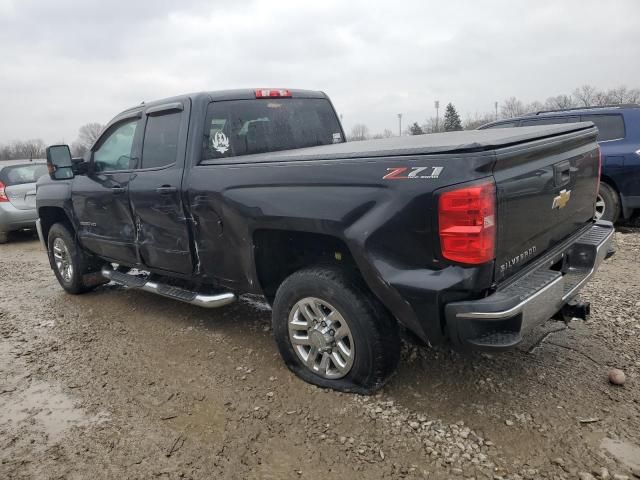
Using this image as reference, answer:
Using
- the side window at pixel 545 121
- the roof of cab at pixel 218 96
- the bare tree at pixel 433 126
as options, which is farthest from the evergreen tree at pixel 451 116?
the roof of cab at pixel 218 96

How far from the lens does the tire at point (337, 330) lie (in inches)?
111

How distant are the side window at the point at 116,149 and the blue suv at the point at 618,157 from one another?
5785mm

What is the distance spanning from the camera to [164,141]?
4023 mm

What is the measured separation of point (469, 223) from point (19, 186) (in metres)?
9.84

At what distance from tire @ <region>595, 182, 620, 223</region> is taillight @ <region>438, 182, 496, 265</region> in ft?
17.2

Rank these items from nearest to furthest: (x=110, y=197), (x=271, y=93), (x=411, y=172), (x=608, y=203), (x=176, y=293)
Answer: (x=411, y=172)
(x=176, y=293)
(x=271, y=93)
(x=110, y=197)
(x=608, y=203)

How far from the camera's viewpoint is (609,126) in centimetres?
684

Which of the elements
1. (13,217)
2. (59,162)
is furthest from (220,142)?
(13,217)

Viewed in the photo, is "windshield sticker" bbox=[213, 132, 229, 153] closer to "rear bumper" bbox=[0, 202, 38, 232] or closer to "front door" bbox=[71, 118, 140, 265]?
"front door" bbox=[71, 118, 140, 265]

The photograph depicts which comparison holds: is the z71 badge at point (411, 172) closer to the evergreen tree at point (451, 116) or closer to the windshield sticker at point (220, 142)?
the windshield sticker at point (220, 142)

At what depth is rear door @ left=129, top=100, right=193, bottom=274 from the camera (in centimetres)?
376

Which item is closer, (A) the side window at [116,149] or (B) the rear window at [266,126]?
(B) the rear window at [266,126]

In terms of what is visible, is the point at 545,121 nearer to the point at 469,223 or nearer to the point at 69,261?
the point at 469,223

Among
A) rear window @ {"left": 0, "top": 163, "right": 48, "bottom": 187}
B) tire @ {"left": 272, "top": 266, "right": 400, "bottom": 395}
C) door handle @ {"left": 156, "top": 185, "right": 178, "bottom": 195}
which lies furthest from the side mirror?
rear window @ {"left": 0, "top": 163, "right": 48, "bottom": 187}
